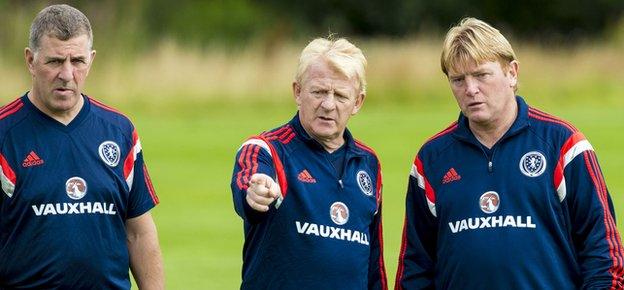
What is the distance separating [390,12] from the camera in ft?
166

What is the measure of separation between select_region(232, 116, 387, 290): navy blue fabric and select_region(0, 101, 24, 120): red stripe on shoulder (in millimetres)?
962

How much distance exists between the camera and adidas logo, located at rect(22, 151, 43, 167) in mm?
5734

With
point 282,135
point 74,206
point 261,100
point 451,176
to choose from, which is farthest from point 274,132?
point 261,100

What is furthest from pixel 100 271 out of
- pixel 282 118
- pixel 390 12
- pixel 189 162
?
pixel 390 12

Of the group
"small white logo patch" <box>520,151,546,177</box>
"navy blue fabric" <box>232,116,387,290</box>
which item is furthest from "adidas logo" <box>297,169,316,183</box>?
"small white logo patch" <box>520,151,546,177</box>

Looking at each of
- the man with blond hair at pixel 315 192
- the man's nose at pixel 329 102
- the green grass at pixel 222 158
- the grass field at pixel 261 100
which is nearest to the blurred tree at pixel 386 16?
the grass field at pixel 261 100

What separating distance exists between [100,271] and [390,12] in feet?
149

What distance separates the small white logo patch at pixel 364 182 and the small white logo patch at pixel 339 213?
0.50ft

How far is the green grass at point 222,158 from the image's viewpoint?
42.9 feet

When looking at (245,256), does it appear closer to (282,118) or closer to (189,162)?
(189,162)

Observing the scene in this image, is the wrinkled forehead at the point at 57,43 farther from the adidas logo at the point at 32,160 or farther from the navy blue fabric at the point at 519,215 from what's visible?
the navy blue fabric at the point at 519,215

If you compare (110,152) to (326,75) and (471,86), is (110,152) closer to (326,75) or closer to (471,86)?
(326,75)

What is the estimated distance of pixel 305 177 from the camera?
581cm

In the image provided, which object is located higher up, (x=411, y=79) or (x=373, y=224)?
(x=411, y=79)
